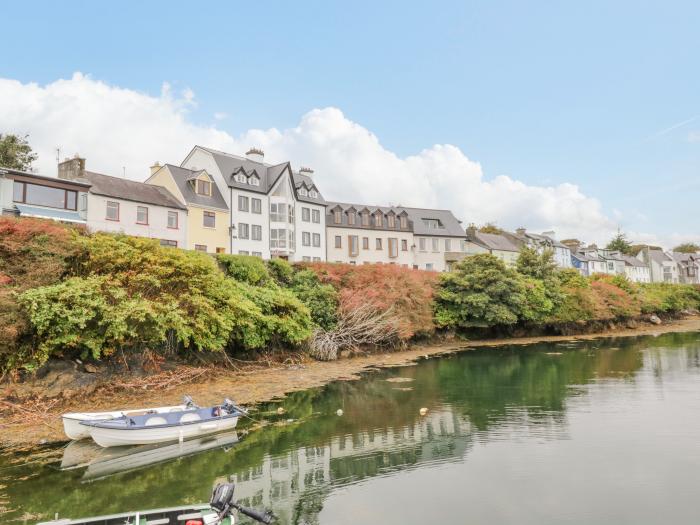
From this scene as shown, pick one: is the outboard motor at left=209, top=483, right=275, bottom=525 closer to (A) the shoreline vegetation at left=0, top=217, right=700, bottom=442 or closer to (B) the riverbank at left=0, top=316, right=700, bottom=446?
(B) the riverbank at left=0, top=316, right=700, bottom=446

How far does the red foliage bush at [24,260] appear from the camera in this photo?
17000 millimetres

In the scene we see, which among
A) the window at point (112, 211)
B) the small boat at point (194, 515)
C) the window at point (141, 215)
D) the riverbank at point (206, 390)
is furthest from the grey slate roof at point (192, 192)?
the small boat at point (194, 515)

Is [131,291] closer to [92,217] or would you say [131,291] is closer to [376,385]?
[376,385]

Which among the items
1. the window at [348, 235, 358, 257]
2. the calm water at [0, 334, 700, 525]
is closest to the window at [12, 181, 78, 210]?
the calm water at [0, 334, 700, 525]

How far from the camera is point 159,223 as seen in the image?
130 feet

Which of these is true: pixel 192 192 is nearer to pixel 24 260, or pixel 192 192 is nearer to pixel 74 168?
pixel 74 168

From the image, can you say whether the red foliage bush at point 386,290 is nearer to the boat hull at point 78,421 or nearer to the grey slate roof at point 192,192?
the grey slate roof at point 192,192

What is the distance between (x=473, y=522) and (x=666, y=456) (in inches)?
292

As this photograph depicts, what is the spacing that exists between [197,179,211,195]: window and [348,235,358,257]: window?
19.4 metres

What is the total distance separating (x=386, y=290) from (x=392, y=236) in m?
24.1

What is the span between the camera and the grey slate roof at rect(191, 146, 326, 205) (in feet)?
153

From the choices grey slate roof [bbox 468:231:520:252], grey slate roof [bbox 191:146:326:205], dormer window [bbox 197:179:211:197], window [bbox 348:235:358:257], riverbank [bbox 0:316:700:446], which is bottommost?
riverbank [bbox 0:316:700:446]

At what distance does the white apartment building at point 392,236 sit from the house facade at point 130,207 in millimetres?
20114

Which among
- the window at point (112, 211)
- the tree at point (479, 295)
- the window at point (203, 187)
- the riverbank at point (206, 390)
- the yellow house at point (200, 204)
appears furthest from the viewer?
the window at point (203, 187)
